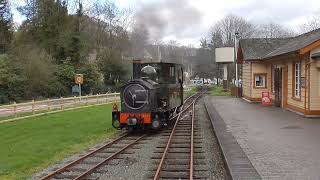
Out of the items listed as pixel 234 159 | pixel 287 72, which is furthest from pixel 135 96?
pixel 287 72

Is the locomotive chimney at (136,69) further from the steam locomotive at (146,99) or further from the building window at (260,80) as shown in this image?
the building window at (260,80)

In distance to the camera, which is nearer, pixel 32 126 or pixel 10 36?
pixel 32 126

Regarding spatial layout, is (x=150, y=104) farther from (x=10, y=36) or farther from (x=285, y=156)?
(x=10, y=36)

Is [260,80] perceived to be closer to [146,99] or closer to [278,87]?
[278,87]

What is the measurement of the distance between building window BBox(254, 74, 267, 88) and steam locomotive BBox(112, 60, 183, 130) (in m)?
14.9

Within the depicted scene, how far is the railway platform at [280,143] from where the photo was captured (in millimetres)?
9495

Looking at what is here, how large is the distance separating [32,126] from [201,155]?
973 cm

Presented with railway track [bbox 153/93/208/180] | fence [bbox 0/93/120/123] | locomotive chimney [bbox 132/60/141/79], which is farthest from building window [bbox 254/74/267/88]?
railway track [bbox 153/93/208/180]

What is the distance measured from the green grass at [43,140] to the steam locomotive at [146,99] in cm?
98

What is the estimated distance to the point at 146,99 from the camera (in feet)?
55.9

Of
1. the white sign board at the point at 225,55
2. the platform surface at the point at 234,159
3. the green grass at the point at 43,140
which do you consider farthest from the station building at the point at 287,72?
the white sign board at the point at 225,55

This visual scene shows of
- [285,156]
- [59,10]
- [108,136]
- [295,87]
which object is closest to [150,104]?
[108,136]

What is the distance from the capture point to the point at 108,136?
55.5 ft

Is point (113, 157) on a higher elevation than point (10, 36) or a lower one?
lower
